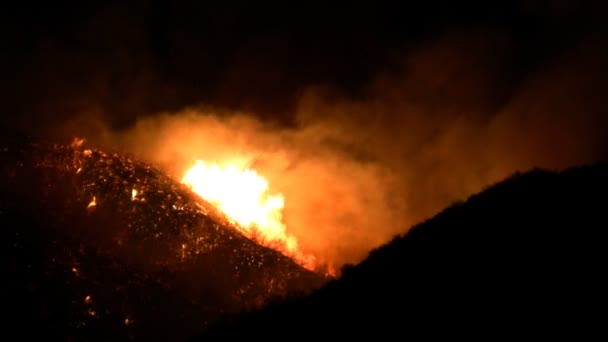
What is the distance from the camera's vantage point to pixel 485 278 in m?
13.3

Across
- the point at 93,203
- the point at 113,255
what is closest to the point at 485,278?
the point at 113,255

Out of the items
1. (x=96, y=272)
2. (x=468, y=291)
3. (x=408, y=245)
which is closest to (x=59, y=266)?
(x=96, y=272)

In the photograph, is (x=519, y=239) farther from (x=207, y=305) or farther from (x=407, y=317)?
(x=207, y=305)

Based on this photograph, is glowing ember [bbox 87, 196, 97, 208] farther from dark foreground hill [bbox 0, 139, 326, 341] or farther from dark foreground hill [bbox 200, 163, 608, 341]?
dark foreground hill [bbox 200, 163, 608, 341]

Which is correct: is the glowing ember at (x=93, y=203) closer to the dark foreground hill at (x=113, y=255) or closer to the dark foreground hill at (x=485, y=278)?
the dark foreground hill at (x=113, y=255)

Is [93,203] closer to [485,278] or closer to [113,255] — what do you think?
[113,255]

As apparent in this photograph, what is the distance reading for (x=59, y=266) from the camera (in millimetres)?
55562

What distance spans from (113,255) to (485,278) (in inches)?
2650

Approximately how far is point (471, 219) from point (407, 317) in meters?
6.47

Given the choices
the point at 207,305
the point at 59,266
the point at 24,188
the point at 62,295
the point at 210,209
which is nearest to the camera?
the point at 62,295

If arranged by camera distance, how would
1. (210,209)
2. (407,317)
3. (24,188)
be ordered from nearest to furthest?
1. (407,317)
2. (24,188)
3. (210,209)

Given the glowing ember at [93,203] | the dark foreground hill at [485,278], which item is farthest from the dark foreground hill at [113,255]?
the dark foreground hill at [485,278]

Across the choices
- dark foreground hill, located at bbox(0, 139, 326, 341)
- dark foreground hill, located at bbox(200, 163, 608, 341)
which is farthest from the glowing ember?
dark foreground hill, located at bbox(200, 163, 608, 341)

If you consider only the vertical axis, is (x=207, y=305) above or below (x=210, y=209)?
below
